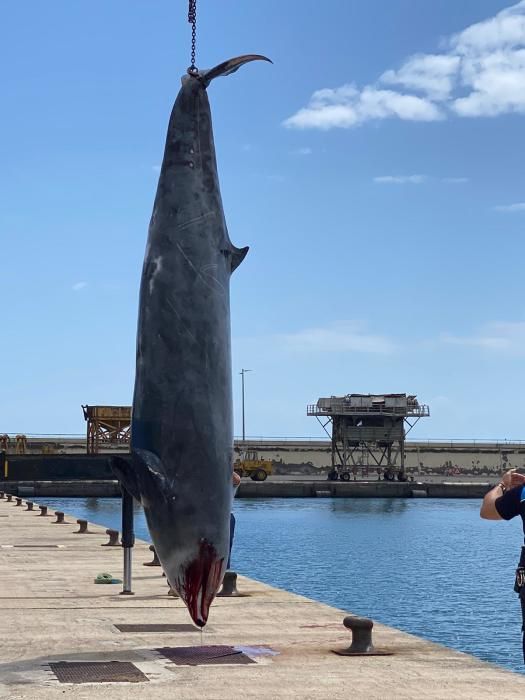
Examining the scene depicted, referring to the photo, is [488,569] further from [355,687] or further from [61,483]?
[61,483]

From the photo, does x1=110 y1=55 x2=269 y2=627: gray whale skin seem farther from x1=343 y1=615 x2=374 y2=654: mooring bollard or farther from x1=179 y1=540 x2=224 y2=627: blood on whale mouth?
x1=343 y1=615 x2=374 y2=654: mooring bollard

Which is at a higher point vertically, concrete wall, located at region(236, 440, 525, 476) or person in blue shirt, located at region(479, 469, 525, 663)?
concrete wall, located at region(236, 440, 525, 476)

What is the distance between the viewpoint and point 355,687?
10.1m

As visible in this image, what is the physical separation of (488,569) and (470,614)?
42.6ft

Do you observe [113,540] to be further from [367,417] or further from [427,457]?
[427,457]

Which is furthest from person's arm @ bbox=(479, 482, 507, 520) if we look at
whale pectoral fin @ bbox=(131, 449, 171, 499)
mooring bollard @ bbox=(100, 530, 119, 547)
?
mooring bollard @ bbox=(100, 530, 119, 547)

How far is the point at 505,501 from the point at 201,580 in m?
2.54

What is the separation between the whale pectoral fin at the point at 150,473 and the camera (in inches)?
360

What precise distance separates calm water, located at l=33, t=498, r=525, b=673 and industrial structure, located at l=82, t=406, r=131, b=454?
549 inches

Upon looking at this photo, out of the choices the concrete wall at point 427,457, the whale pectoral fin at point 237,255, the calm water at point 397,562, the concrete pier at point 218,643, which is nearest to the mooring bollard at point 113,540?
the concrete pier at point 218,643

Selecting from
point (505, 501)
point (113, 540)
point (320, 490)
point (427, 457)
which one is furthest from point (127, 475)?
point (427, 457)

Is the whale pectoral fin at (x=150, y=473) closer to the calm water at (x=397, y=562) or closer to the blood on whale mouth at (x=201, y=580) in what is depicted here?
the blood on whale mouth at (x=201, y=580)

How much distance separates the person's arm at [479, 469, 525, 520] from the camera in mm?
8750

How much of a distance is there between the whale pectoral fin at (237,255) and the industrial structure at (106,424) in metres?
83.2
